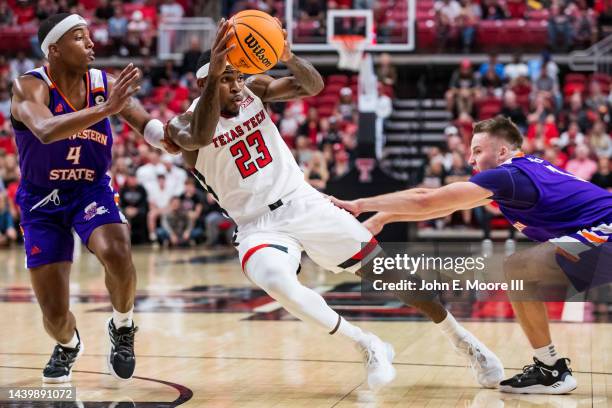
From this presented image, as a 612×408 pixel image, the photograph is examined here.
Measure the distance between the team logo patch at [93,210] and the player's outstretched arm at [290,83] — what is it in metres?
1.18

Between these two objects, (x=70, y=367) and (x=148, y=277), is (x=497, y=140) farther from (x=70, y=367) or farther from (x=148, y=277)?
(x=148, y=277)

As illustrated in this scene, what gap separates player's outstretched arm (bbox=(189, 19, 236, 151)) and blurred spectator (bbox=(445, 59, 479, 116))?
14430 millimetres

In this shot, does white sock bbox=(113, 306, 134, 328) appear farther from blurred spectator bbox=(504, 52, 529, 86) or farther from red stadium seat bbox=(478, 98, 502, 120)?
blurred spectator bbox=(504, 52, 529, 86)

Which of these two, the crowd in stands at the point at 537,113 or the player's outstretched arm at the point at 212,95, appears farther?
the crowd in stands at the point at 537,113

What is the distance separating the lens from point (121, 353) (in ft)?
19.0

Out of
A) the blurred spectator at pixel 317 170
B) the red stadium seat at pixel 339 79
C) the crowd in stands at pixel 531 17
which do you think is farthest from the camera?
the crowd in stands at pixel 531 17

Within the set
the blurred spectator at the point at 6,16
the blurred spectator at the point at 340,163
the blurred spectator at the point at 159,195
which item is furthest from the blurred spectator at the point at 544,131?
the blurred spectator at the point at 6,16

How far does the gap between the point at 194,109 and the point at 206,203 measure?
12.5 m

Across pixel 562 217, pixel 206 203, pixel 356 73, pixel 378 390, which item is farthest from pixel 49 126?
pixel 356 73

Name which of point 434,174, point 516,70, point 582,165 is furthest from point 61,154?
point 516,70

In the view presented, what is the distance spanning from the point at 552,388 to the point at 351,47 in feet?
40.3

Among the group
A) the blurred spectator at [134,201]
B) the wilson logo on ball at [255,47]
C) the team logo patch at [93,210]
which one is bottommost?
the blurred spectator at [134,201]

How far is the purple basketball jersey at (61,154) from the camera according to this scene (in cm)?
576

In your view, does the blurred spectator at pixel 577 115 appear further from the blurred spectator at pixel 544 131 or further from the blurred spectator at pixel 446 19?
the blurred spectator at pixel 446 19
